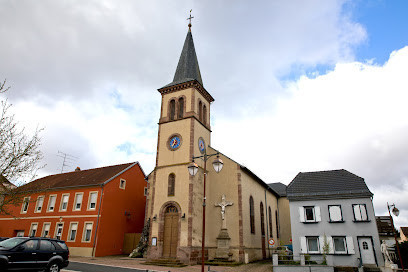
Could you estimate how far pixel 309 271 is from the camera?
17.3 meters

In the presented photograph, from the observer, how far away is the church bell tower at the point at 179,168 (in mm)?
22141

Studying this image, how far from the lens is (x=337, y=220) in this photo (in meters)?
21.1

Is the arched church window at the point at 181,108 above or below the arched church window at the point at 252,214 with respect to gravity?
above

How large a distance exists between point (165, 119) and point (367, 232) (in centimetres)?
1916

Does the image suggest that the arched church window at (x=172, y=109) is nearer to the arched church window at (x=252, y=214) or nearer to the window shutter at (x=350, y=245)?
the arched church window at (x=252, y=214)

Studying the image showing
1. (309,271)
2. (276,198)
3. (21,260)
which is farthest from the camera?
(276,198)

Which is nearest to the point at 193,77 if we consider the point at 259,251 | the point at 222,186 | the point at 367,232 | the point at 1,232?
the point at 222,186

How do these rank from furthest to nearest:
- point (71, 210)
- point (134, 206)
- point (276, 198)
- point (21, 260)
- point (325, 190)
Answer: point (276, 198)
point (134, 206)
point (71, 210)
point (325, 190)
point (21, 260)

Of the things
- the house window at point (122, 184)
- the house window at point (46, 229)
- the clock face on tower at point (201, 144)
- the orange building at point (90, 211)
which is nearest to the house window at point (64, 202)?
the orange building at point (90, 211)

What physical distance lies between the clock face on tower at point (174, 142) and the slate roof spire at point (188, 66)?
19.3 feet

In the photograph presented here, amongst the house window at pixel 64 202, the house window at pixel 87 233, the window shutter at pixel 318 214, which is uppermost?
the house window at pixel 64 202

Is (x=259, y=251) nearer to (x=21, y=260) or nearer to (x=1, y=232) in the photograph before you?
(x=21, y=260)

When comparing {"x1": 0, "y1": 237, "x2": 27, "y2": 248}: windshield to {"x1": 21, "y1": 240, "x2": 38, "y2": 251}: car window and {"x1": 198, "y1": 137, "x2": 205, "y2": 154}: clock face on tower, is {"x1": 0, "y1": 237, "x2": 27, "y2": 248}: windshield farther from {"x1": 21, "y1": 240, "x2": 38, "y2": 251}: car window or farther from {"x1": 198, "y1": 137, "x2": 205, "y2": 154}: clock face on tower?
{"x1": 198, "y1": 137, "x2": 205, "y2": 154}: clock face on tower

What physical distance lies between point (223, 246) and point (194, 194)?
4.77 m
